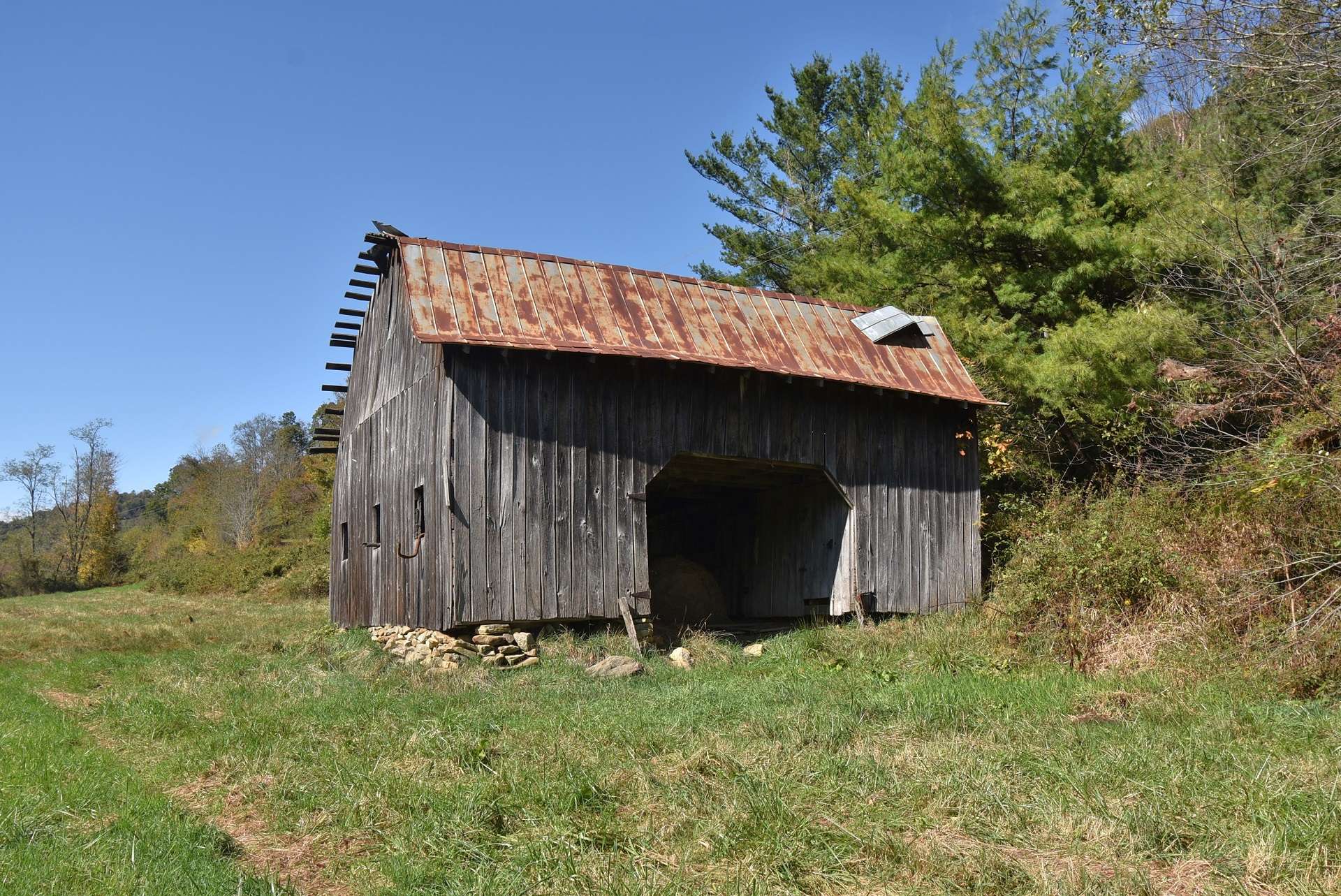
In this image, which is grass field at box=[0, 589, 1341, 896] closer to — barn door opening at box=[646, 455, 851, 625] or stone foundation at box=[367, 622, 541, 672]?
stone foundation at box=[367, 622, 541, 672]

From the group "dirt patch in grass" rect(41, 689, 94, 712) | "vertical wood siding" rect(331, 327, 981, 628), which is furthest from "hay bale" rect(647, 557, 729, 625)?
"dirt patch in grass" rect(41, 689, 94, 712)

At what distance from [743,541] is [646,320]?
614 centimetres

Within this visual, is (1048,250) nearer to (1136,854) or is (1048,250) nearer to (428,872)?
(1136,854)

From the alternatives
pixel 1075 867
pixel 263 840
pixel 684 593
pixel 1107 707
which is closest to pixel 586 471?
pixel 684 593

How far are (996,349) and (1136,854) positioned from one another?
13.6 meters

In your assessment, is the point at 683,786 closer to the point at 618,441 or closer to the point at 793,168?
the point at 618,441

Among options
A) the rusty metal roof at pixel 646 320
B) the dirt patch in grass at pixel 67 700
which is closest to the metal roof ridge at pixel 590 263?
the rusty metal roof at pixel 646 320

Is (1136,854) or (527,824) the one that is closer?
(1136,854)

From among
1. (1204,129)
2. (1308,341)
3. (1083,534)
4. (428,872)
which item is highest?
(1204,129)

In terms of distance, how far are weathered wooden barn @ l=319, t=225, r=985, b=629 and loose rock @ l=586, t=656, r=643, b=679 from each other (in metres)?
1.30

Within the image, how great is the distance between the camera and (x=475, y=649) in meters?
12.4

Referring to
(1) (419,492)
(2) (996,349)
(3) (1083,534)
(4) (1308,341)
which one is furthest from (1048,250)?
(1) (419,492)

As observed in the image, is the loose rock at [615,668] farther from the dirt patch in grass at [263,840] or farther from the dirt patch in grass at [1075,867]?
the dirt patch in grass at [1075,867]

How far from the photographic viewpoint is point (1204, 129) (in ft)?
60.2
